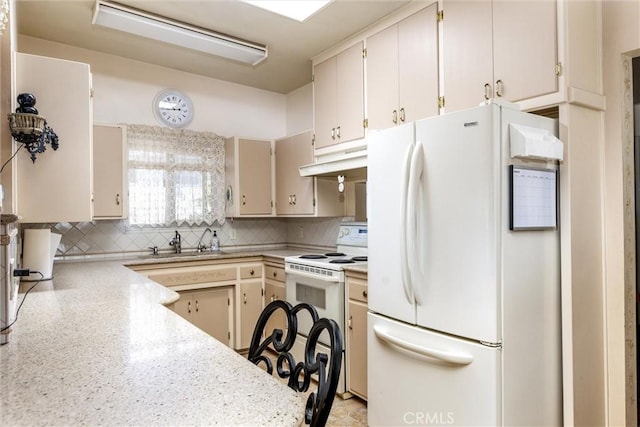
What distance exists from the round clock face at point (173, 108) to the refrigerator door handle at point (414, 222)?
105 inches

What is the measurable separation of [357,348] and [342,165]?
1.33 m

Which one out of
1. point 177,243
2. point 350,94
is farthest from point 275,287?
point 350,94

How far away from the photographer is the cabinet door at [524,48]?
181 cm

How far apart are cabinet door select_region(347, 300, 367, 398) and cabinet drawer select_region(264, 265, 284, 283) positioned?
97 centimetres

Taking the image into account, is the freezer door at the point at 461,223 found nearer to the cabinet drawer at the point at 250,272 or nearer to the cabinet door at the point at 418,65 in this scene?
the cabinet door at the point at 418,65

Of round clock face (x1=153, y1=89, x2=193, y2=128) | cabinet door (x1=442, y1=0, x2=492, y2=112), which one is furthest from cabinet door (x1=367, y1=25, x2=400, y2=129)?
round clock face (x1=153, y1=89, x2=193, y2=128)

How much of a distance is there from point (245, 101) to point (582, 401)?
380 cm

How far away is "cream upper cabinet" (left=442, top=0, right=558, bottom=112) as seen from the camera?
1.83m

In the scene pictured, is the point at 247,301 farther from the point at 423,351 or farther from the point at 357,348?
the point at 423,351

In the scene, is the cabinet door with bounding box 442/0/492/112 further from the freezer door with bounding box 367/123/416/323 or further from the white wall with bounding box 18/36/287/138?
the white wall with bounding box 18/36/287/138

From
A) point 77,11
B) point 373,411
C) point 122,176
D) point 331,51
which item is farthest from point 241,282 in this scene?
point 77,11

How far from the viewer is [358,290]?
2535 millimetres

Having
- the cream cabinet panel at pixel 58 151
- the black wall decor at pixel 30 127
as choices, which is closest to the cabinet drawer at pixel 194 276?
the cream cabinet panel at pixel 58 151

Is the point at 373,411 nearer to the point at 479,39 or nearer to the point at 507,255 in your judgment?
the point at 507,255
